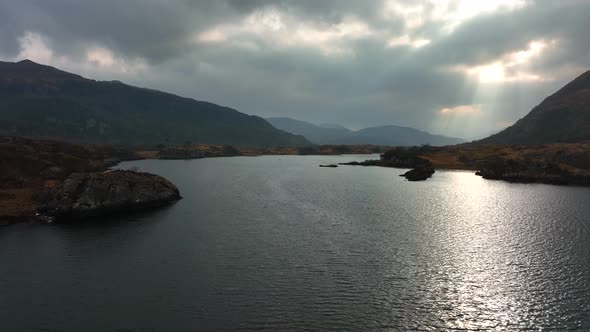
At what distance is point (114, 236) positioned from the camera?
2299 inches

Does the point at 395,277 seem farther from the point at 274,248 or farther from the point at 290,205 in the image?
the point at 290,205

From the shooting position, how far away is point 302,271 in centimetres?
4247

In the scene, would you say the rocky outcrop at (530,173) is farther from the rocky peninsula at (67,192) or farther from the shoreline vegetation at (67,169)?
the rocky peninsula at (67,192)

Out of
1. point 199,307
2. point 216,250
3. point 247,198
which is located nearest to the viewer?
point 199,307

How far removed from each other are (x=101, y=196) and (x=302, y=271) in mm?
56803

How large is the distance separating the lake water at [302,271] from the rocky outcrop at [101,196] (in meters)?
6.32

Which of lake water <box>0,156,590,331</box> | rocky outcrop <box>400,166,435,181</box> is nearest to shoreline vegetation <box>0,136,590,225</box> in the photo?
rocky outcrop <box>400,166,435,181</box>

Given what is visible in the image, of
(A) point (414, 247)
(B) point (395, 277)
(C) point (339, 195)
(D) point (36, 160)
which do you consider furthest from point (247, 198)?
(D) point (36, 160)

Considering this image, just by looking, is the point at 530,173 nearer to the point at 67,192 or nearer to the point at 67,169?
the point at 67,192

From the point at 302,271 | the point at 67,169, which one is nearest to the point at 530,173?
the point at 302,271

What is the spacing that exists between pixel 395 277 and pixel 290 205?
4809 centimetres

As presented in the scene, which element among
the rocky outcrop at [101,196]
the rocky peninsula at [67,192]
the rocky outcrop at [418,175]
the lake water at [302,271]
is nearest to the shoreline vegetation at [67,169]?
the rocky outcrop at [418,175]

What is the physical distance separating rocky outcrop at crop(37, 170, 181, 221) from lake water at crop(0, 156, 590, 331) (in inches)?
249

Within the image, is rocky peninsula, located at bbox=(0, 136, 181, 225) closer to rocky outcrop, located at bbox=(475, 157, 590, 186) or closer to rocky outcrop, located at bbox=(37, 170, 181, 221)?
rocky outcrop, located at bbox=(37, 170, 181, 221)
